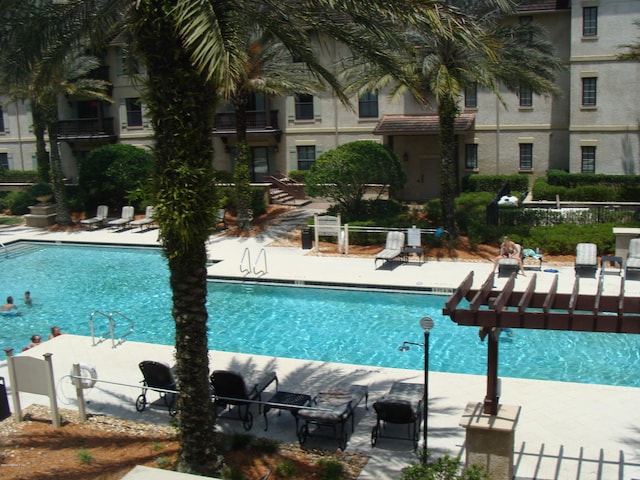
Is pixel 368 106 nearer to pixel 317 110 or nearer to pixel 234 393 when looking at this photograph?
pixel 317 110

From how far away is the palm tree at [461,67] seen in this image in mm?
22156

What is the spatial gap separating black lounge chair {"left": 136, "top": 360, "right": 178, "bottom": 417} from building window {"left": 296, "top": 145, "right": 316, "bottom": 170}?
25200mm

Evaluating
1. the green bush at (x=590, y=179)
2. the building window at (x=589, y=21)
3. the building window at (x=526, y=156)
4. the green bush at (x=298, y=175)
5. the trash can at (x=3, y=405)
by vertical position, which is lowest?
the trash can at (x=3, y=405)

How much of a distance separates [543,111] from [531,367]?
830 inches

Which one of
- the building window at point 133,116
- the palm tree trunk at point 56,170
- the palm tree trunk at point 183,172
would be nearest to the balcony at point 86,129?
the building window at point 133,116

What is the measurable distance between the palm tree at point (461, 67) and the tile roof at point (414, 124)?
22.7ft

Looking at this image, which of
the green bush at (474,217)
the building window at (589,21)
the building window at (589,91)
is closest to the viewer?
the green bush at (474,217)

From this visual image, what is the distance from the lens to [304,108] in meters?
37.1

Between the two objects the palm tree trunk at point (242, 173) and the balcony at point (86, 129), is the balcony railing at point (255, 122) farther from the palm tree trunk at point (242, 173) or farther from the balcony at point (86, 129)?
the palm tree trunk at point (242, 173)

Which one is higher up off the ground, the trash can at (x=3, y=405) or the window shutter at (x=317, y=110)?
the window shutter at (x=317, y=110)

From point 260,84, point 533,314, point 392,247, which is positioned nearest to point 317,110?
point 260,84

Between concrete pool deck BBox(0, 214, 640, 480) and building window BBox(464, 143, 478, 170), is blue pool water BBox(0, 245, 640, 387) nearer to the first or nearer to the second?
concrete pool deck BBox(0, 214, 640, 480)

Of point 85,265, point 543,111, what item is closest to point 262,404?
point 85,265

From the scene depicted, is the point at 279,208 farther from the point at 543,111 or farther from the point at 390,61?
the point at 390,61
